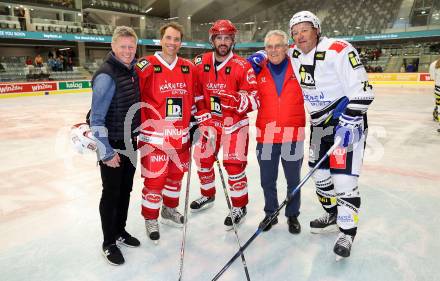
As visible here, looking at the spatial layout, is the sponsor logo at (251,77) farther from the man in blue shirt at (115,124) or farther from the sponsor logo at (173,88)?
the man in blue shirt at (115,124)

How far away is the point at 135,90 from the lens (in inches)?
93.9

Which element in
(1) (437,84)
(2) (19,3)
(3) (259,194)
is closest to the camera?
(3) (259,194)

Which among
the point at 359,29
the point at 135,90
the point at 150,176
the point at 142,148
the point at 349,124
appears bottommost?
the point at 150,176

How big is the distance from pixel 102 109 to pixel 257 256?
57.6 inches

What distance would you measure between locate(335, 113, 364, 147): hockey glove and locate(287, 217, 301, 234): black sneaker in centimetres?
84

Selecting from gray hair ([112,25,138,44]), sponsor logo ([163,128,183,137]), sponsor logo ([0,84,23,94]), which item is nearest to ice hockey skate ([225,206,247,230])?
sponsor logo ([163,128,183,137])

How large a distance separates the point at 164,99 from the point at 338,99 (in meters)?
1.27

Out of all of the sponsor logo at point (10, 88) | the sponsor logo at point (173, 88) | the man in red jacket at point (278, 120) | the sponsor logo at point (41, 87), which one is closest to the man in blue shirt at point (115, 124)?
the sponsor logo at point (173, 88)

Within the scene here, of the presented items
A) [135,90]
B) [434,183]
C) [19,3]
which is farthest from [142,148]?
[19,3]

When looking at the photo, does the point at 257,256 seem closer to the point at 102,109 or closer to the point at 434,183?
the point at 102,109

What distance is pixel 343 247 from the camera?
235 cm

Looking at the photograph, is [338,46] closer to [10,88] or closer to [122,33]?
[122,33]

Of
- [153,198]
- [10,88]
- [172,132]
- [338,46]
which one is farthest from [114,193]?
[10,88]

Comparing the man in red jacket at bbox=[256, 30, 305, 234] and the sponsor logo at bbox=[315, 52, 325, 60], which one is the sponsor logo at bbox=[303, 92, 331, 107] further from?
the sponsor logo at bbox=[315, 52, 325, 60]
